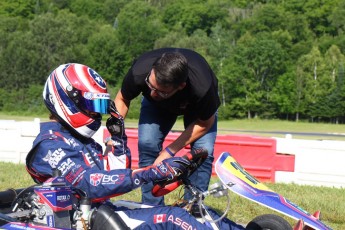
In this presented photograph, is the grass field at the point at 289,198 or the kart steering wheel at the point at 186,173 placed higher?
the kart steering wheel at the point at 186,173

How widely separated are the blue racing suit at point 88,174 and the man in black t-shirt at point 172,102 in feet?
1.26

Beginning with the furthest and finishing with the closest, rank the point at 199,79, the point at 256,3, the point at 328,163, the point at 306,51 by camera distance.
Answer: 1. the point at 256,3
2. the point at 306,51
3. the point at 328,163
4. the point at 199,79

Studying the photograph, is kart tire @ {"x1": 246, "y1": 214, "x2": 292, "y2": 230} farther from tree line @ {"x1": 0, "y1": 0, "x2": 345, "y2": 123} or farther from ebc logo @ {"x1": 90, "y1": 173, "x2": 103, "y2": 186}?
tree line @ {"x1": 0, "y1": 0, "x2": 345, "y2": 123}

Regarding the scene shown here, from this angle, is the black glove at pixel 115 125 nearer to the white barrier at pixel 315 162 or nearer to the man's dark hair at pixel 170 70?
the man's dark hair at pixel 170 70

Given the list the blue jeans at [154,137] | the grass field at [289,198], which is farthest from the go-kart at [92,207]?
the grass field at [289,198]

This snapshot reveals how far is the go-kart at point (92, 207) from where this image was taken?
3494 millimetres

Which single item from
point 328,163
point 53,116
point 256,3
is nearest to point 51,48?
point 256,3

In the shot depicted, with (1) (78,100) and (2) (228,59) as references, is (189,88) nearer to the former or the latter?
(1) (78,100)

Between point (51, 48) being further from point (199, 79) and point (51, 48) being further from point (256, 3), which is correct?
point (199, 79)

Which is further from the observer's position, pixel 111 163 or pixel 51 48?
pixel 51 48

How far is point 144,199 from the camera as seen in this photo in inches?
201

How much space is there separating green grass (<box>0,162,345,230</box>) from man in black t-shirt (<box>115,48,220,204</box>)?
0.49 metres

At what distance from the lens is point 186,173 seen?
12.0ft

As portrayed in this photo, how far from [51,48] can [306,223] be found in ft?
208
